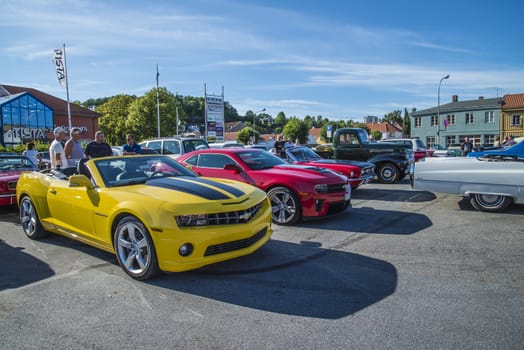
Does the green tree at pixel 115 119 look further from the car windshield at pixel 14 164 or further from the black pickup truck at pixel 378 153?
the car windshield at pixel 14 164

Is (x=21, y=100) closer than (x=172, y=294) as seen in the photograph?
No

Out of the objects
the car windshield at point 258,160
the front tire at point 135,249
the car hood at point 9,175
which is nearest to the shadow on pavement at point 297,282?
the front tire at point 135,249

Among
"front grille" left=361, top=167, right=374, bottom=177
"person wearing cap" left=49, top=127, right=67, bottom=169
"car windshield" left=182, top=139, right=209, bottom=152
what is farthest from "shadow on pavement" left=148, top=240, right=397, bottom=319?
"car windshield" left=182, top=139, right=209, bottom=152

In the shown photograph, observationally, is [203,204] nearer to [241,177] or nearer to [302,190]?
[302,190]

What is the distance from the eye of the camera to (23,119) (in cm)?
3250

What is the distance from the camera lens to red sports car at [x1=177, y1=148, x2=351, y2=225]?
6527mm

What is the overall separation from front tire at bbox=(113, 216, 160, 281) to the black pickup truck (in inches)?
404

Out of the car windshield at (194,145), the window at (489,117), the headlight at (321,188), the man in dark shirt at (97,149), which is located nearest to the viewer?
the headlight at (321,188)

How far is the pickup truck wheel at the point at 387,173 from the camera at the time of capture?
13.0 meters

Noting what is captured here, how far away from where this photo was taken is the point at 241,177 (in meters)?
7.38

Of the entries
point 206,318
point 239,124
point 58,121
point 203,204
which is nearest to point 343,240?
point 203,204

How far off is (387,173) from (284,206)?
757 centimetres

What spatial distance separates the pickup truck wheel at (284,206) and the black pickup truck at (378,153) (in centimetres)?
711

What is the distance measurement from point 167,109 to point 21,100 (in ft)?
76.6
